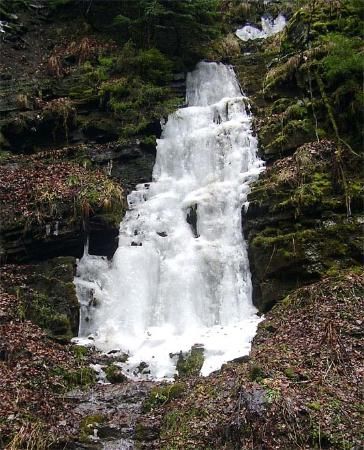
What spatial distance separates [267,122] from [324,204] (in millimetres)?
4005

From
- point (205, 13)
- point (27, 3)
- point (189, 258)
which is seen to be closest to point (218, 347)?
point (189, 258)

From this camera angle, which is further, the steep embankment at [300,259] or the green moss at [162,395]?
the green moss at [162,395]

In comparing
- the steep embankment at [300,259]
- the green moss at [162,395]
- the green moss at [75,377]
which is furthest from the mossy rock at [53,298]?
the steep embankment at [300,259]

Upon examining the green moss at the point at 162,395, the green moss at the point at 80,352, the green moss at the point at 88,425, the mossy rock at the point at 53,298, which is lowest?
the green moss at the point at 88,425

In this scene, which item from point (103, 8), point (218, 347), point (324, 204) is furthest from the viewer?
point (103, 8)

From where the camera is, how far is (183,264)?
Result: 11875 millimetres

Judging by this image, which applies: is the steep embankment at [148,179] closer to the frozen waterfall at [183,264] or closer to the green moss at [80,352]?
the green moss at [80,352]

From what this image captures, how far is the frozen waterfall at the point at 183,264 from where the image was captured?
10172 millimetres

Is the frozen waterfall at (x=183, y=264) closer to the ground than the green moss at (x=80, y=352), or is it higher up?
higher up

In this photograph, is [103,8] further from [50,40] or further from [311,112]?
[311,112]

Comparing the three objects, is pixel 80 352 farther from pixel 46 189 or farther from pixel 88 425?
pixel 46 189

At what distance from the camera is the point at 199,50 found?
1841cm

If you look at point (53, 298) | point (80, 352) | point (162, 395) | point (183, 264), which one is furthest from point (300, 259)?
point (53, 298)

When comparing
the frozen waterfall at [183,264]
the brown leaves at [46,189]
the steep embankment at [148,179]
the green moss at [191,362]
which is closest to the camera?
the steep embankment at [148,179]
